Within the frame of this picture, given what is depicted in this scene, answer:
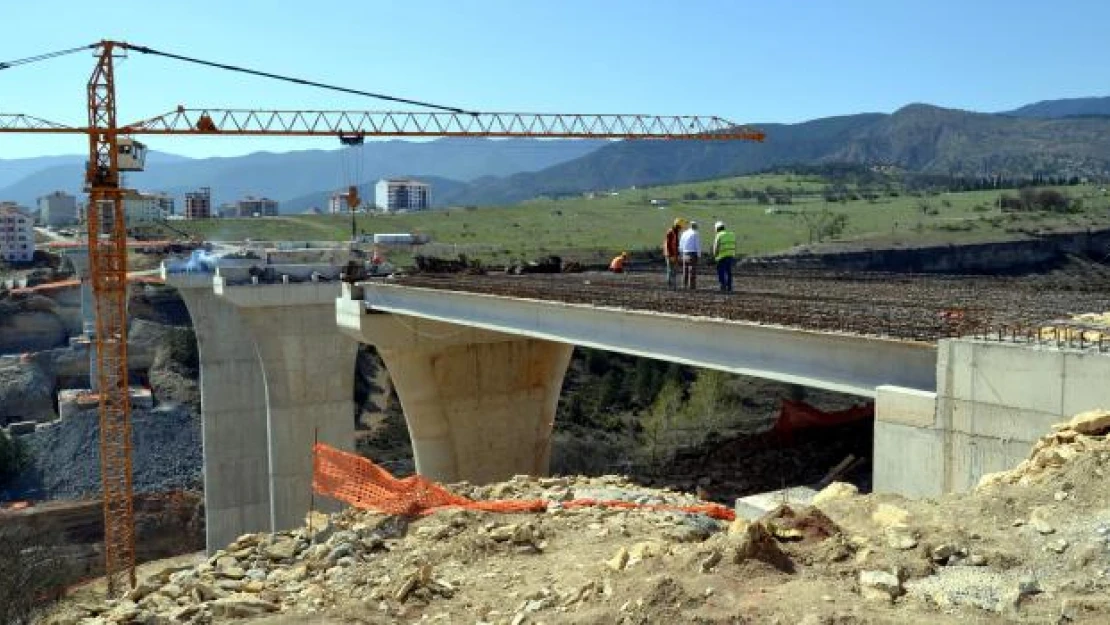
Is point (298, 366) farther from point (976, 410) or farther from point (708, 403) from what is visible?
point (976, 410)

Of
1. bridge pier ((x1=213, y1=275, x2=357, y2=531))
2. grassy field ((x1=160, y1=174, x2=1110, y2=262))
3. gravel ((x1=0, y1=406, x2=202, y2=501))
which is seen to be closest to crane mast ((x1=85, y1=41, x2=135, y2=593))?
bridge pier ((x1=213, y1=275, x2=357, y2=531))

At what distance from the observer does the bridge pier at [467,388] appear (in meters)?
25.8

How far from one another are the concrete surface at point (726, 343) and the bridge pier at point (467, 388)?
14.5ft

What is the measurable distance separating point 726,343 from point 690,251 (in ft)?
18.1

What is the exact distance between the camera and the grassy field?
245 ft

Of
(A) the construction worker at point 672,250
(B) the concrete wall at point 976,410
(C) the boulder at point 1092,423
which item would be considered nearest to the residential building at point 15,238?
(A) the construction worker at point 672,250

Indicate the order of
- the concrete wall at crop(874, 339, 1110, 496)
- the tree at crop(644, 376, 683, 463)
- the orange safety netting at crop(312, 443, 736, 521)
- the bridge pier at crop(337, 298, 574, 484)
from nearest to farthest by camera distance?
the concrete wall at crop(874, 339, 1110, 496), the orange safety netting at crop(312, 443, 736, 521), the bridge pier at crop(337, 298, 574, 484), the tree at crop(644, 376, 683, 463)

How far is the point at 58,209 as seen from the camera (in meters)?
180

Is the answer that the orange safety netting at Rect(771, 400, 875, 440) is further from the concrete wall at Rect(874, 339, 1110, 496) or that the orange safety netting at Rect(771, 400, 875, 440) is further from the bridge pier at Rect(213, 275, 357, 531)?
the bridge pier at Rect(213, 275, 357, 531)

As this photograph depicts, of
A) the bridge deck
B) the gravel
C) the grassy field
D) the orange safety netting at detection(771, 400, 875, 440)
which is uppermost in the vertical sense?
the grassy field

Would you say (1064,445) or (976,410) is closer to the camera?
(1064,445)

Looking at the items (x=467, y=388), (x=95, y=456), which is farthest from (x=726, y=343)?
(x=95, y=456)

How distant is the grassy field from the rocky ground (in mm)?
52744

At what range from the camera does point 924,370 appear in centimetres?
1106
